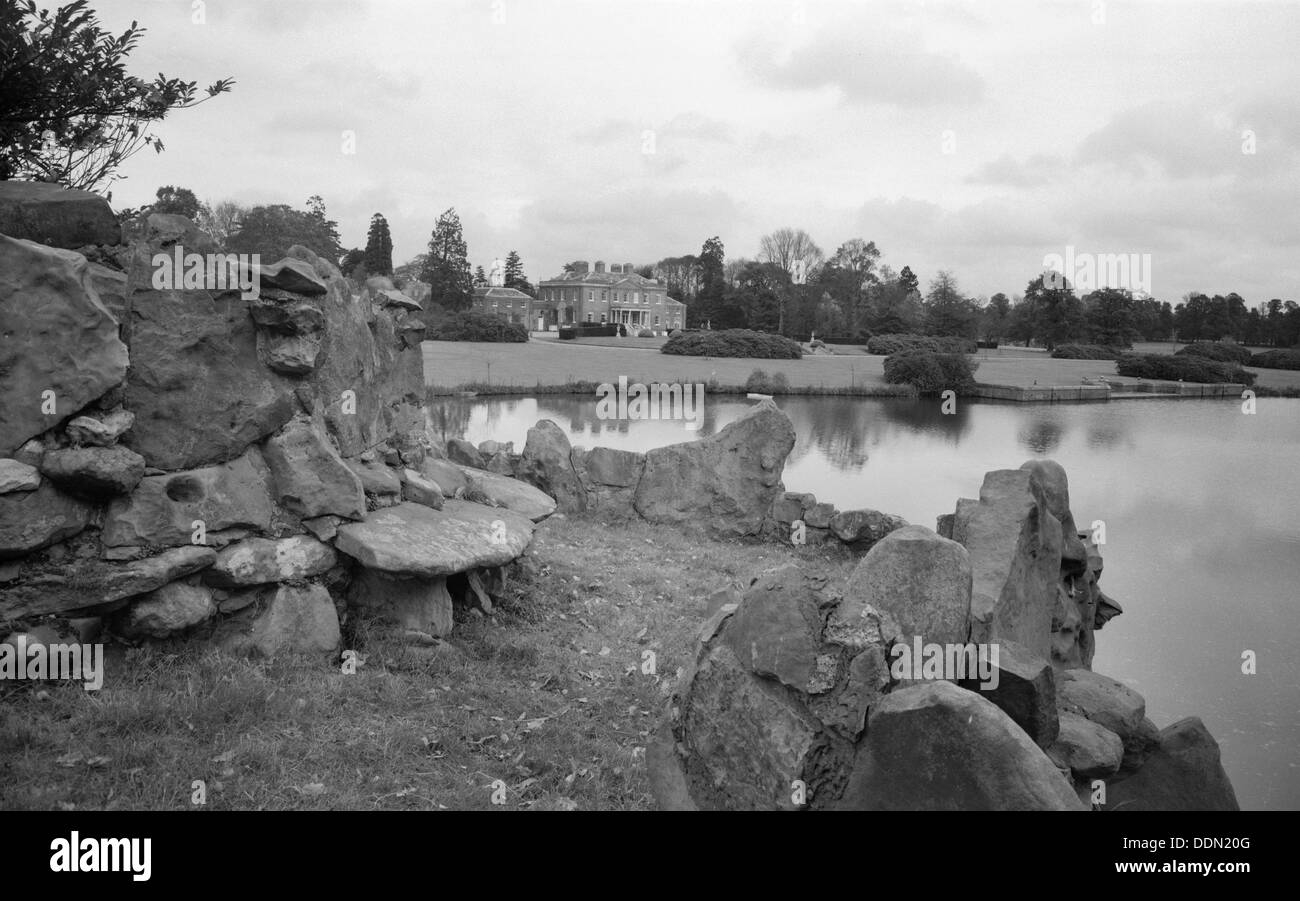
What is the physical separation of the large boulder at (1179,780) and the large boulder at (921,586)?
210cm

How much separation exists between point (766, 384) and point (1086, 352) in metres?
33.3

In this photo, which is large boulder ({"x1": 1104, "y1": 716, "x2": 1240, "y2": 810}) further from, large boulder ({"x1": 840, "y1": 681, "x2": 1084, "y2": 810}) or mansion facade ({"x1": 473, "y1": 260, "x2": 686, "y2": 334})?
mansion facade ({"x1": 473, "y1": 260, "x2": 686, "y2": 334})

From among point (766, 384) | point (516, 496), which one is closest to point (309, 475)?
point (516, 496)

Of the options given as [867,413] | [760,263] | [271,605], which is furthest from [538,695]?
[760,263]

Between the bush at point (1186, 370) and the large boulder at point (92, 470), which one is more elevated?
the bush at point (1186, 370)

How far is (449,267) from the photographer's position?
86312 mm

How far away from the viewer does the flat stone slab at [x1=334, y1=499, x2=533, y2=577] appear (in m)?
7.83

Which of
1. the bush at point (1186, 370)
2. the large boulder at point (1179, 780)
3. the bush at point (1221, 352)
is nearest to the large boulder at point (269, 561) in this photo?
the large boulder at point (1179, 780)

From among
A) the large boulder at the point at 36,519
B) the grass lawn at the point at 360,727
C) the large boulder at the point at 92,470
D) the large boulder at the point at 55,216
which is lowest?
the grass lawn at the point at 360,727

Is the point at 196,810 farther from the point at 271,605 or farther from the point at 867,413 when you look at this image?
the point at 867,413

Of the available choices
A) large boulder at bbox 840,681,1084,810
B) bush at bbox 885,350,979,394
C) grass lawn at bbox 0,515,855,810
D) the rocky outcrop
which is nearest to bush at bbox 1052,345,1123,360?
bush at bbox 885,350,979,394

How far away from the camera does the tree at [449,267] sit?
84.1 m

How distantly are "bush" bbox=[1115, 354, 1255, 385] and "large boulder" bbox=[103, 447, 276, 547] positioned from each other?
51.8 metres

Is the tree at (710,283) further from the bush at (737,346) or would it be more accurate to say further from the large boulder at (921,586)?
the large boulder at (921,586)
